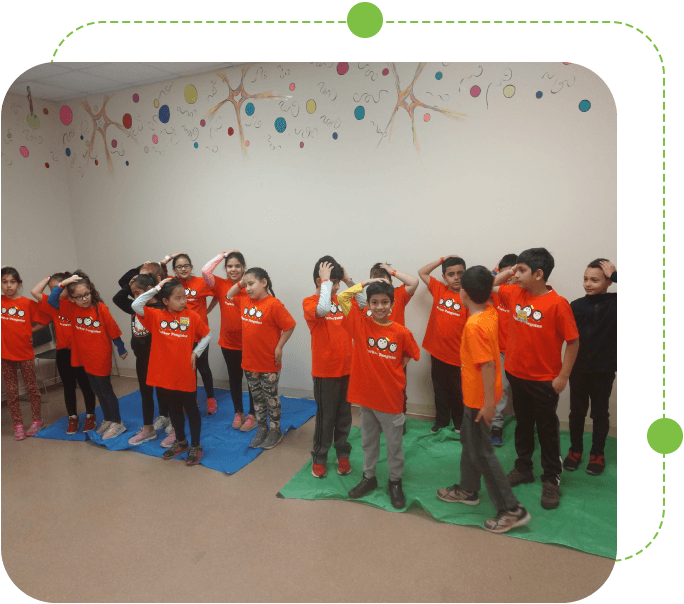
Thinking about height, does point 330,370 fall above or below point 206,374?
above

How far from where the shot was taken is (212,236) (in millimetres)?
4082

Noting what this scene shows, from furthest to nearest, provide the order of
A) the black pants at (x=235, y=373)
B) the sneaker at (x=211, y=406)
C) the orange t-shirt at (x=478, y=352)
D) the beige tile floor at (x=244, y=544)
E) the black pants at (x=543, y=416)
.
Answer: the sneaker at (x=211, y=406) < the black pants at (x=235, y=373) < the black pants at (x=543, y=416) < the orange t-shirt at (x=478, y=352) < the beige tile floor at (x=244, y=544)

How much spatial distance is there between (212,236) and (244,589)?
10.2 feet

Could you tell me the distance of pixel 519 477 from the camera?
2623 mm

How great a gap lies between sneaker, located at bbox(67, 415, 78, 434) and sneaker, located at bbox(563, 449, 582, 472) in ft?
11.6

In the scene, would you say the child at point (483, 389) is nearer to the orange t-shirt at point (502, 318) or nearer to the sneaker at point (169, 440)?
the orange t-shirt at point (502, 318)

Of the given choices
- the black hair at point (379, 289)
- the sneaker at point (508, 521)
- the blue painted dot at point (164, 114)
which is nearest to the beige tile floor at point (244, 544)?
the sneaker at point (508, 521)

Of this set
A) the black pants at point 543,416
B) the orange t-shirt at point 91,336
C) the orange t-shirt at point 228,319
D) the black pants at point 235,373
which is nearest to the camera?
the black pants at point 543,416

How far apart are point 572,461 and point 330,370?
1674mm

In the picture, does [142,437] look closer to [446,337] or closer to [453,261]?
[446,337]

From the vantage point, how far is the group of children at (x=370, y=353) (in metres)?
2.28

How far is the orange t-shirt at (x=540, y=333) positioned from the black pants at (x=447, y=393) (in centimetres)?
80

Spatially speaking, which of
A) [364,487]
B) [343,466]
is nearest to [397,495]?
[364,487]

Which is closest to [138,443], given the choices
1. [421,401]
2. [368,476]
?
[368,476]
